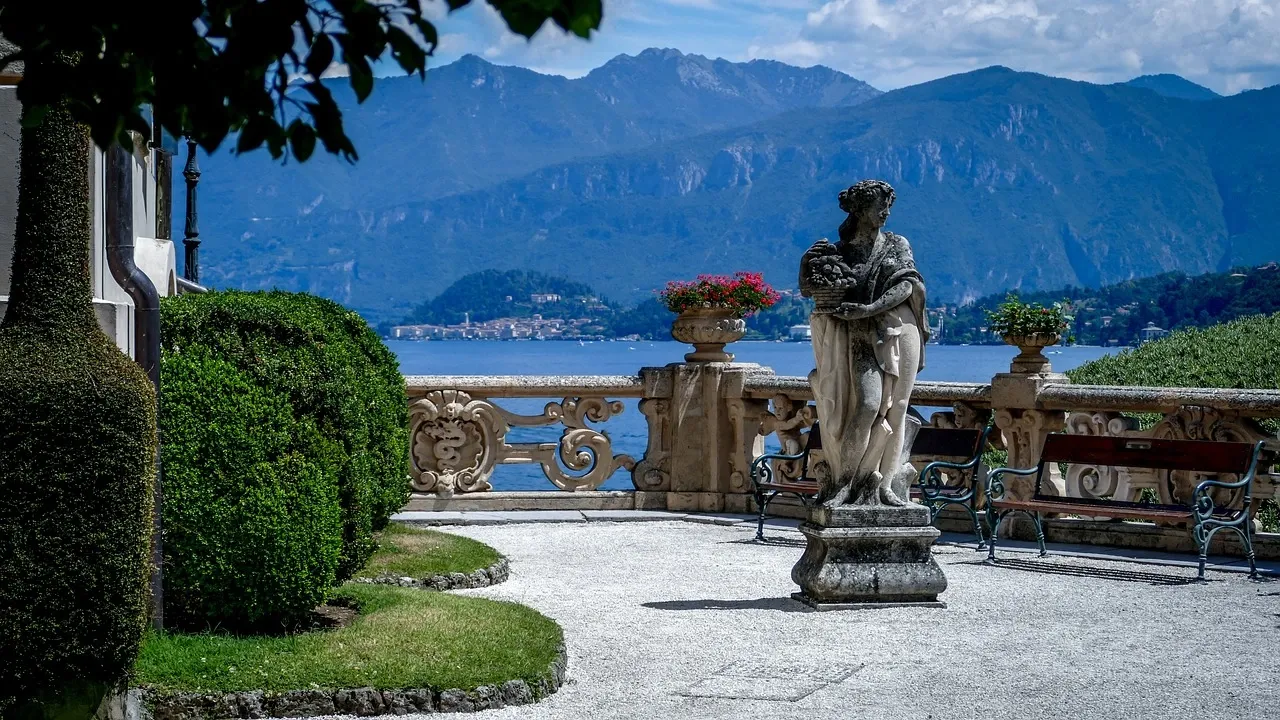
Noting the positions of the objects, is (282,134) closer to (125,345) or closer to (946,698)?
(946,698)

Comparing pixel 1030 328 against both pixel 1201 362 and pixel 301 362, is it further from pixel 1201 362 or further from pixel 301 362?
pixel 1201 362

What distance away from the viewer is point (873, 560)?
914 centimetres

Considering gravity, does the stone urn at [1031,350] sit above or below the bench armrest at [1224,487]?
above

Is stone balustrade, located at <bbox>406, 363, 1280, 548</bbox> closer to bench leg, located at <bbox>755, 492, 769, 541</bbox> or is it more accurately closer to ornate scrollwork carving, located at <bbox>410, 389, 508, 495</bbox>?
ornate scrollwork carving, located at <bbox>410, 389, 508, 495</bbox>

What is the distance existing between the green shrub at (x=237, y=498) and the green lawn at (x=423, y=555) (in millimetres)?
2336

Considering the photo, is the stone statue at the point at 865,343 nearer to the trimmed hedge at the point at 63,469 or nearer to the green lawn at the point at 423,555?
the green lawn at the point at 423,555

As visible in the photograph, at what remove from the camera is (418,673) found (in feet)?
21.7

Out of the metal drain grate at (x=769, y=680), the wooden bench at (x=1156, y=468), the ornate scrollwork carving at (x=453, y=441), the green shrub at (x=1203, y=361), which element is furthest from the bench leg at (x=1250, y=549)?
the green shrub at (x=1203, y=361)

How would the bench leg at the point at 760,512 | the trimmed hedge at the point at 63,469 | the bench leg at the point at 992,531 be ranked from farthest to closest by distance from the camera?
1. the bench leg at the point at 760,512
2. the bench leg at the point at 992,531
3. the trimmed hedge at the point at 63,469

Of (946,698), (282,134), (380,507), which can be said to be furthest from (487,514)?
(282,134)

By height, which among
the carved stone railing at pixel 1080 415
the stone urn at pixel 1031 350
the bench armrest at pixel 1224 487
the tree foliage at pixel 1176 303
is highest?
the tree foliage at pixel 1176 303

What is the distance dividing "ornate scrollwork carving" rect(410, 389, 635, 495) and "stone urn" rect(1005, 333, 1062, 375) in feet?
11.3

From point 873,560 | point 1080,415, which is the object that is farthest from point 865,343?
point 1080,415

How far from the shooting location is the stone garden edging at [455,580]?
931cm
